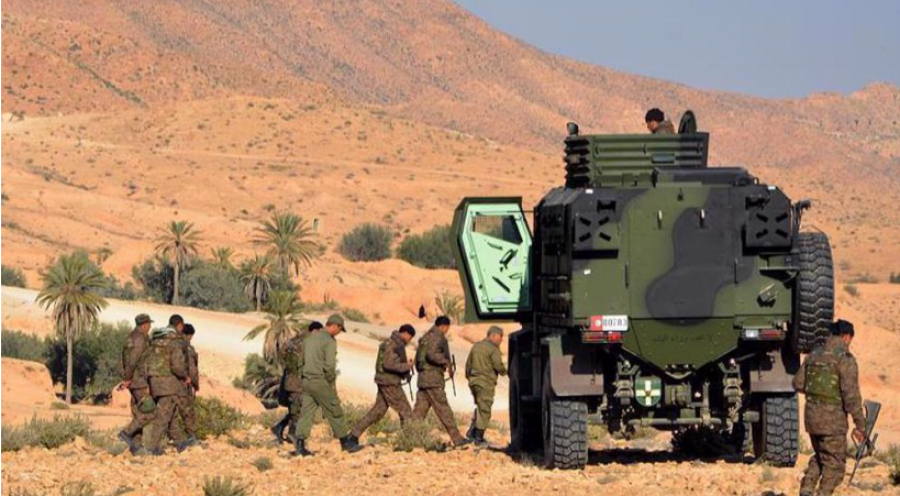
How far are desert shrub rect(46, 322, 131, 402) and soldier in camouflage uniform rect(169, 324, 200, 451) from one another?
2653 centimetres

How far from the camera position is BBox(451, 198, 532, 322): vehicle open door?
18438 mm

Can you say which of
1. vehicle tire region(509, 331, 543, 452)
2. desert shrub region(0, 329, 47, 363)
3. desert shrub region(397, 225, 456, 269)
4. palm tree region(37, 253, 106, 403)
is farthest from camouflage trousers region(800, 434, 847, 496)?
desert shrub region(397, 225, 456, 269)

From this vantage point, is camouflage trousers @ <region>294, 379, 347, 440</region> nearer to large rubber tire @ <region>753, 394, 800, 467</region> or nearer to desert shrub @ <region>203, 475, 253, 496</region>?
desert shrub @ <region>203, 475, 253, 496</region>

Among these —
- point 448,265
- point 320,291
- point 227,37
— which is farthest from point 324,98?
point 320,291

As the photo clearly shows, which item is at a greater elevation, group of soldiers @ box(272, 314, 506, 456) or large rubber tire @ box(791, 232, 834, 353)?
large rubber tire @ box(791, 232, 834, 353)

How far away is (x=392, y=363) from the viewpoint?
64.7ft

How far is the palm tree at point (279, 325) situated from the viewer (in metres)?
44.9

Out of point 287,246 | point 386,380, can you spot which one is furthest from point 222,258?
point 386,380

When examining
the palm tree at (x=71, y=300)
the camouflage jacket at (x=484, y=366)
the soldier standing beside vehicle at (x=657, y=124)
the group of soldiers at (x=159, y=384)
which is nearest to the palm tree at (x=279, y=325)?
the palm tree at (x=71, y=300)

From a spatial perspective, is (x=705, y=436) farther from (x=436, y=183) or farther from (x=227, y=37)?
(x=227, y=37)

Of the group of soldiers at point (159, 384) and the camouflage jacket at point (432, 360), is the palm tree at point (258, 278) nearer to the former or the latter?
the group of soldiers at point (159, 384)

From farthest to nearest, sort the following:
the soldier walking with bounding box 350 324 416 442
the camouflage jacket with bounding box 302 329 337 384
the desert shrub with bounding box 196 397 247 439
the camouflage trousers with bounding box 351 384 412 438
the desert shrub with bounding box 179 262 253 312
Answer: the desert shrub with bounding box 179 262 253 312 → the desert shrub with bounding box 196 397 247 439 → the camouflage trousers with bounding box 351 384 412 438 → the soldier walking with bounding box 350 324 416 442 → the camouflage jacket with bounding box 302 329 337 384

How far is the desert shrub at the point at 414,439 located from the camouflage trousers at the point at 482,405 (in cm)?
81

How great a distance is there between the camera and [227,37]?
530 feet
